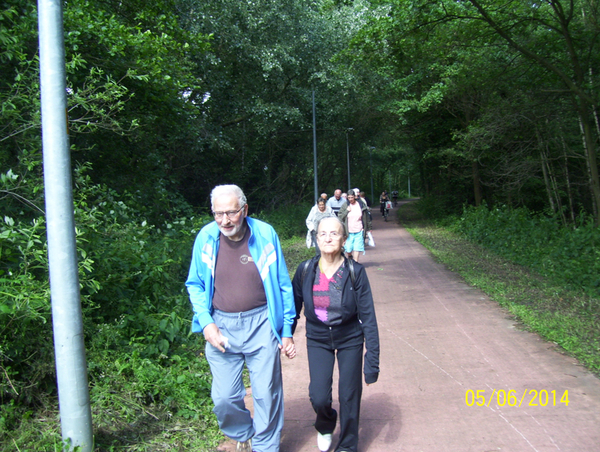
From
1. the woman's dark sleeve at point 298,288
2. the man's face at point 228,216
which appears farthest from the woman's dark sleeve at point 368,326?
the man's face at point 228,216

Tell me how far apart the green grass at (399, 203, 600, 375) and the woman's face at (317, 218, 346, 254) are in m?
3.34

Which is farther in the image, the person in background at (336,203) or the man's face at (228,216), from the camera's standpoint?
the person in background at (336,203)

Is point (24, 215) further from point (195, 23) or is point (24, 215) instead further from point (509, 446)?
point (195, 23)

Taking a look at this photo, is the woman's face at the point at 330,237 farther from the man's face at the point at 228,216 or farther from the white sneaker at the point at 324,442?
the white sneaker at the point at 324,442

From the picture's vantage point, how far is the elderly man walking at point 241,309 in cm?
341

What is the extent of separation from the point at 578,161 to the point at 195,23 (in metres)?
12.9

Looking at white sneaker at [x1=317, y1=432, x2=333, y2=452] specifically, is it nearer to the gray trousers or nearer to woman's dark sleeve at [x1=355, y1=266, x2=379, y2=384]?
the gray trousers

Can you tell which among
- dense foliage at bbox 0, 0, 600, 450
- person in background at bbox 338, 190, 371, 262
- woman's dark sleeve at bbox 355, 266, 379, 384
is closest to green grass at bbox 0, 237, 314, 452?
dense foliage at bbox 0, 0, 600, 450

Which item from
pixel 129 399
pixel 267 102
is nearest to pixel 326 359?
pixel 129 399

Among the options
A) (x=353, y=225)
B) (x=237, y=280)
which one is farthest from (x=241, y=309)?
(x=353, y=225)

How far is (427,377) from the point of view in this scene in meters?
5.30

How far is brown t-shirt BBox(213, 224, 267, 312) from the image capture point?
11.2 ft

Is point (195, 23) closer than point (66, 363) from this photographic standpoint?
No
